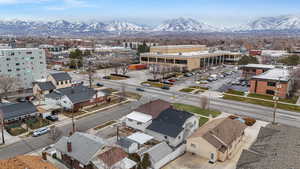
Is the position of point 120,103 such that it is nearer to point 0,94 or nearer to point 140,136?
point 140,136

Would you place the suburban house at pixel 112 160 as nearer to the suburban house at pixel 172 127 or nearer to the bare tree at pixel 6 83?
the suburban house at pixel 172 127

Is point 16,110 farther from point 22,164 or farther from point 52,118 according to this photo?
point 22,164

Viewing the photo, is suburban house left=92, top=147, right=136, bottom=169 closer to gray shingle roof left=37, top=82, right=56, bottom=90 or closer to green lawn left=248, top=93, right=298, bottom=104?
gray shingle roof left=37, top=82, right=56, bottom=90

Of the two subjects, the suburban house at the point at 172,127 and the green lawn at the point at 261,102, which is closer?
the suburban house at the point at 172,127

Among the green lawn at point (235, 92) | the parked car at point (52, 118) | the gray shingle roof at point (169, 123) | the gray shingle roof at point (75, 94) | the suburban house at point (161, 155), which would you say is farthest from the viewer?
the green lawn at point (235, 92)

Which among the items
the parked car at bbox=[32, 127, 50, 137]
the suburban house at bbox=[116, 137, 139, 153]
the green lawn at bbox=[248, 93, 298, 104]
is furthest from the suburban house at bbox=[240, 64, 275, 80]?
the parked car at bbox=[32, 127, 50, 137]

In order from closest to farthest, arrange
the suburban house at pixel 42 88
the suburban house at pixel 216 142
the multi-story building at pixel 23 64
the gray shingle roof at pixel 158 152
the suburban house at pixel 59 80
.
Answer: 1. the gray shingle roof at pixel 158 152
2. the suburban house at pixel 216 142
3. the suburban house at pixel 42 88
4. the suburban house at pixel 59 80
5. the multi-story building at pixel 23 64

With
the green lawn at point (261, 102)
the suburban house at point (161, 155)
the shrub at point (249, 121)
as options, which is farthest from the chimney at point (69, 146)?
the green lawn at point (261, 102)
